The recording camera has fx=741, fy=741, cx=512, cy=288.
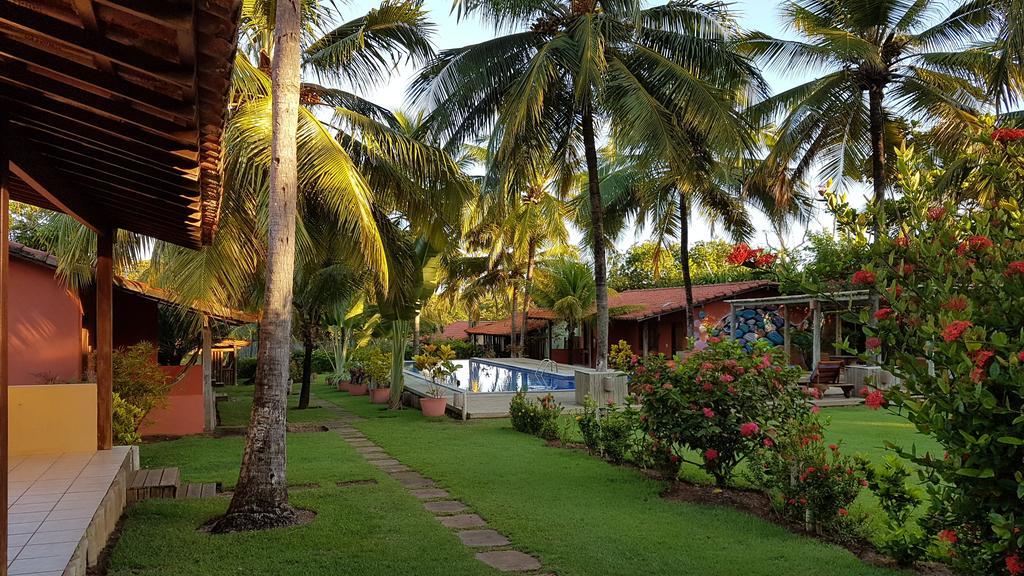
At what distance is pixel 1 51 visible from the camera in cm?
276

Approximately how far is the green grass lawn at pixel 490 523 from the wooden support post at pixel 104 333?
1126 millimetres

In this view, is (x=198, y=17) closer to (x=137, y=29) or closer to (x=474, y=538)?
(x=137, y=29)

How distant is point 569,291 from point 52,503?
25589mm

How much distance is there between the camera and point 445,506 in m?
7.80

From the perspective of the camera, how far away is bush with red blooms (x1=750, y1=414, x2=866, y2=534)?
623 cm

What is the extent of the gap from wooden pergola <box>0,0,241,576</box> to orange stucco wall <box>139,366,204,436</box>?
8678 mm

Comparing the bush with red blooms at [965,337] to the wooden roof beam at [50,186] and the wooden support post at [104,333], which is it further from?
the wooden support post at [104,333]

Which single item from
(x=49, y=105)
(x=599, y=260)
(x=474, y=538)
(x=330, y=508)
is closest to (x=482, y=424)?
(x=599, y=260)

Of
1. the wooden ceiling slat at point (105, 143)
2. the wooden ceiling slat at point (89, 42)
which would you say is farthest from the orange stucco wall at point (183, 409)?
the wooden ceiling slat at point (89, 42)

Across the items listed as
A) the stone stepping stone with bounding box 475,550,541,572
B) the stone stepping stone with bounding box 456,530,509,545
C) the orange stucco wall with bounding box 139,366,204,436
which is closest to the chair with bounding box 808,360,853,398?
the orange stucco wall with bounding box 139,366,204,436

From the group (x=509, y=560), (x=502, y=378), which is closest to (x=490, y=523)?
(x=509, y=560)

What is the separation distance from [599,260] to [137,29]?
13.4 metres

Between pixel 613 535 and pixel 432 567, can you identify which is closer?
pixel 432 567

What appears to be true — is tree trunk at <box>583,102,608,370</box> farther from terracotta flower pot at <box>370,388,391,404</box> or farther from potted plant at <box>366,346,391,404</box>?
terracotta flower pot at <box>370,388,391,404</box>
